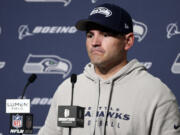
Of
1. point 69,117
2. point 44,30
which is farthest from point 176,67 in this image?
point 69,117

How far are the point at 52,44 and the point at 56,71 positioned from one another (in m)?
0.25

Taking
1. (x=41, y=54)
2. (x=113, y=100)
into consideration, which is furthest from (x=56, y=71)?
(x=113, y=100)

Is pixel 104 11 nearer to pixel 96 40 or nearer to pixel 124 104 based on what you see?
pixel 96 40

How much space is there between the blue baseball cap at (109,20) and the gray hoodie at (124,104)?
23 centimetres

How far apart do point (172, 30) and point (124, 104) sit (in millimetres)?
1455

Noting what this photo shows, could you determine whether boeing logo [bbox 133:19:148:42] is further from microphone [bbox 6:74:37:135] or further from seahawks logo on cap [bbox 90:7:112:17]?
microphone [bbox 6:74:37:135]

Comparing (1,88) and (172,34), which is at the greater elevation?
(172,34)

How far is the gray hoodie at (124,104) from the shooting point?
2686 mm

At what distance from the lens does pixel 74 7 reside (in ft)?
14.2

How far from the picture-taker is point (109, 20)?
2.83 m

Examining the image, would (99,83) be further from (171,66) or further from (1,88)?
(1,88)

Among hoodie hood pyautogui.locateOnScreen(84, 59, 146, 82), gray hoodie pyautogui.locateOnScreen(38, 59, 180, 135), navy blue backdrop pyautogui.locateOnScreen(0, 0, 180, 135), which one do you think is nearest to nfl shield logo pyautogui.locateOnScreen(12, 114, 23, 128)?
gray hoodie pyautogui.locateOnScreen(38, 59, 180, 135)

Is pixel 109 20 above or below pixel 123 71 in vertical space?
above

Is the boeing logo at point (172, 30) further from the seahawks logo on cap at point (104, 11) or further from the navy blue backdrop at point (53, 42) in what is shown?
the seahawks logo on cap at point (104, 11)
